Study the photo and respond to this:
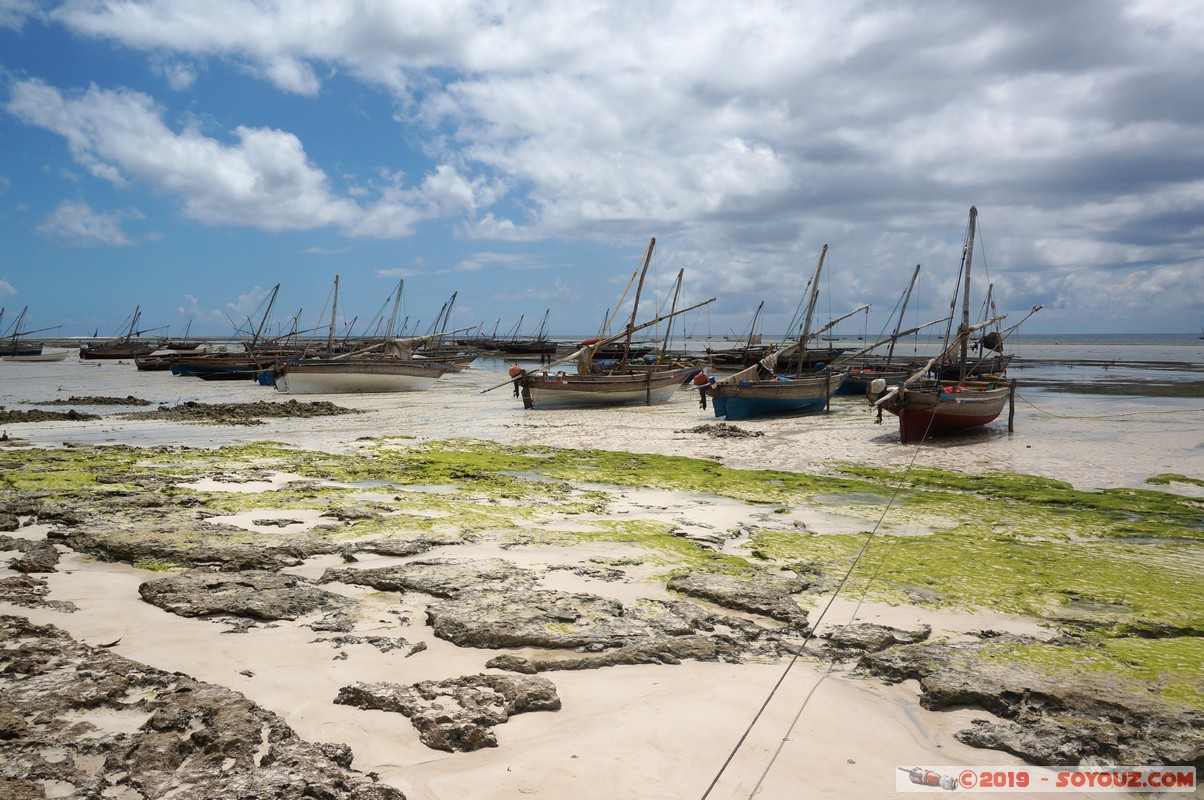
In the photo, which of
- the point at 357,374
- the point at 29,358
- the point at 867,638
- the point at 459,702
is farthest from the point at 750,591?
the point at 29,358

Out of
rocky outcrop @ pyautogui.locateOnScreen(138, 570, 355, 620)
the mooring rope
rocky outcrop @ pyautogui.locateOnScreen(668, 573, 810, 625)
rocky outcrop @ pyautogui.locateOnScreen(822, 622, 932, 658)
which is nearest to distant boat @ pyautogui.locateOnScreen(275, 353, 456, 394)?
rocky outcrop @ pyautogui.locateOnScreen(138, 570, 355, 620)

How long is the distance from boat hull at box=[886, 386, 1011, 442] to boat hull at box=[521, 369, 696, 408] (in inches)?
475

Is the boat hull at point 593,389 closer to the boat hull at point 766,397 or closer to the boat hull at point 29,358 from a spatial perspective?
the boat hull at point 766,397

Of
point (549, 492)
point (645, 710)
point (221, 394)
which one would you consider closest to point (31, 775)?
point (645, 710)

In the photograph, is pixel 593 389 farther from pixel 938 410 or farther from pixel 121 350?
pixel 121 350

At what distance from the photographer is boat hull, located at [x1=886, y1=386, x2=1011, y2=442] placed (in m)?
19.0

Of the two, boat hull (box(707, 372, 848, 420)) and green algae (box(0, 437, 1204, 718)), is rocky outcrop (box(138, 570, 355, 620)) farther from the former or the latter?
boat hull (box(707, 372, 848, 420))

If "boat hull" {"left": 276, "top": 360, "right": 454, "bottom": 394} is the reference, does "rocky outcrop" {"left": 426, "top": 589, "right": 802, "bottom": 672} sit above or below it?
below

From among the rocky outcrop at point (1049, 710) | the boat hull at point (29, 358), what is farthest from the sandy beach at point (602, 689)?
the boat hull at point (29, 358)

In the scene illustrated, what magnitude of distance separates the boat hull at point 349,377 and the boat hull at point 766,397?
17.2 metres

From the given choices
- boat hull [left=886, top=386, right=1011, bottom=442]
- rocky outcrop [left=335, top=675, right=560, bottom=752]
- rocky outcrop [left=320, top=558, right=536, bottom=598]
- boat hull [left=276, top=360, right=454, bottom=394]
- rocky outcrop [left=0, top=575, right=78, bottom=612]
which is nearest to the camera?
rocky outcrop [left=335, top=675, right=560, bottom=752]

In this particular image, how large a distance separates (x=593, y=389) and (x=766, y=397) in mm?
6715

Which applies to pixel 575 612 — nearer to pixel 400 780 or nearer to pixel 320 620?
pixel 320 620

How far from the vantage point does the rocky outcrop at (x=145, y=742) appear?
10.8ft
